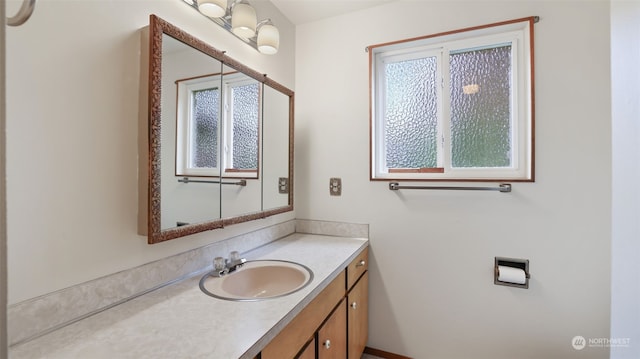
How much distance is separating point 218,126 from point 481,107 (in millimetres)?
1539

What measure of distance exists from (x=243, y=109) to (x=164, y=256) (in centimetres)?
85

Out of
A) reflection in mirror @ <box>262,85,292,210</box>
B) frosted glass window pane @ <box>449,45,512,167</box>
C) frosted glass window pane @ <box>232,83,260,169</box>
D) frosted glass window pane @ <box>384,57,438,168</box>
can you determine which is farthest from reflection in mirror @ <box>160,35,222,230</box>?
frosted glass window pane @ <box>449,45,512,167</box>

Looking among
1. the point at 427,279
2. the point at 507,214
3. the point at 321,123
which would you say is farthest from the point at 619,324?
the point at 321,123

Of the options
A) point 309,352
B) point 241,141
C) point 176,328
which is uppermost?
point 241,141

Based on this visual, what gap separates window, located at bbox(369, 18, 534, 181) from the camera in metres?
1.60

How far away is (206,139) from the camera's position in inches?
50.6

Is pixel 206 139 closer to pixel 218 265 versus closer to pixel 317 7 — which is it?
pixel 218 265

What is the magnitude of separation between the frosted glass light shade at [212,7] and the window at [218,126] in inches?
10.5

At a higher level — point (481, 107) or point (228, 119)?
point (481, 107)

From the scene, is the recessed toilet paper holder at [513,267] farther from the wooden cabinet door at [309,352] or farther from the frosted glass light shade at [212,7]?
the frosted glass light shade at [212,7]

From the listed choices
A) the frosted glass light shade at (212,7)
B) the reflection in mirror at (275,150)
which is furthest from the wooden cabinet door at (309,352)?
the frosted glass light shade at (212,7)

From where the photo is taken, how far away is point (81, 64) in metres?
0.85

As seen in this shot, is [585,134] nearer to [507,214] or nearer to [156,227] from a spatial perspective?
[507,214]

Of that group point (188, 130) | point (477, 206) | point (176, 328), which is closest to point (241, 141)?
point (188, 130)
